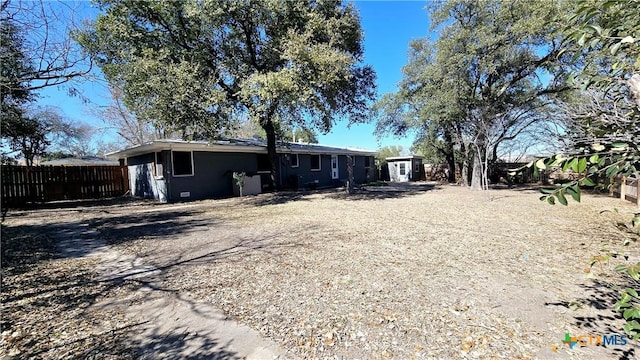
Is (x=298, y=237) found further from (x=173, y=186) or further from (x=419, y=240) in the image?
(x=173, y=186)

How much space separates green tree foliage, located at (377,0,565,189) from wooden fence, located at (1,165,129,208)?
52.8ft

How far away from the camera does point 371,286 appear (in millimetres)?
3477

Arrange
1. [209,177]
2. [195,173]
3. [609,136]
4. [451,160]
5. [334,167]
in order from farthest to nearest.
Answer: [451,160] → [334,167] → [209,177] → [195,173] → [609,136]

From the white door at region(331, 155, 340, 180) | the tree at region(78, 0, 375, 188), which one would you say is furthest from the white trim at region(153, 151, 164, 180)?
the white door at region(331, 155, 340, 180)

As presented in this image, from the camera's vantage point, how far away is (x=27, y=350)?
2434 mm

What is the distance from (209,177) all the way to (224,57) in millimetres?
5363

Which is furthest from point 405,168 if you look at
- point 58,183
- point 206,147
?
point 58,183

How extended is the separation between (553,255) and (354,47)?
1023 cm

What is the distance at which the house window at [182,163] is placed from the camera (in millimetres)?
12281

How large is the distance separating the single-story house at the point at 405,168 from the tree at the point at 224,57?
16843 millimetres

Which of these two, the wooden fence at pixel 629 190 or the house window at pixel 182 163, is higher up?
the house window at pixel 182 163

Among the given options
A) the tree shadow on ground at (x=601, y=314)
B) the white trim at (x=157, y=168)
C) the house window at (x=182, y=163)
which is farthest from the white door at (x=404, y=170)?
the tree shadow on ground at (x=601, y=314)

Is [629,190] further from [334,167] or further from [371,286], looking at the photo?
[334,167]

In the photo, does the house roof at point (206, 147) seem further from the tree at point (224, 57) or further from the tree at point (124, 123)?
the tree at point (124, 123)
